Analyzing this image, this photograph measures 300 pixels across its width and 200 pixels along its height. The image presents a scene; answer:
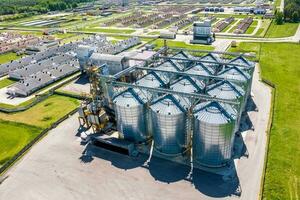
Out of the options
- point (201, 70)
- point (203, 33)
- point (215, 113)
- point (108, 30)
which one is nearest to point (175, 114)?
point (215, 113)

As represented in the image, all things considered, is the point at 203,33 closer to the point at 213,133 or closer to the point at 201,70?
the point at 201,70

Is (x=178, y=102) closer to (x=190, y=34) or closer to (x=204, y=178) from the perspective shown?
(x=204, y=178)

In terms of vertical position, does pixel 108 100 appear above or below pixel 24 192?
above

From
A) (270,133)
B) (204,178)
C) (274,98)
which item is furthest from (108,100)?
(274,98)

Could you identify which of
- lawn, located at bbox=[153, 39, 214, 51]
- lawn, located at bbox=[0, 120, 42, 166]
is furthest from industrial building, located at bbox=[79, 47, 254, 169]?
lawn, located at bbox=[153, 39, 214, 51]

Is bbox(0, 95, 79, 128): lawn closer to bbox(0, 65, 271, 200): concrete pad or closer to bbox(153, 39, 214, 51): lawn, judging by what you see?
bbox(0, 65, 271, 200): concrete pad

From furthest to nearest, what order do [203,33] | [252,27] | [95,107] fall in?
1. [252,27]
2. [203,33]
3. [95,107]
